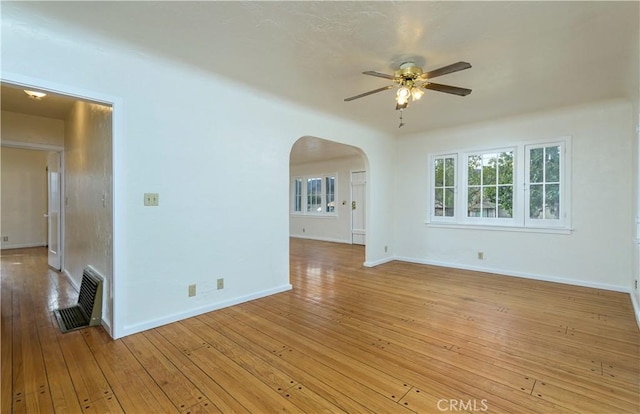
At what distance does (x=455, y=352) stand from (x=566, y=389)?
671 mm

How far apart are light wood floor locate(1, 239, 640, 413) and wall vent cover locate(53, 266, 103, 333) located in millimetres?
109

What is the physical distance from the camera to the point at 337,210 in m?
8.68

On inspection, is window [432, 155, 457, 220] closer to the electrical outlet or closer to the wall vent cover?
the electrical outlet

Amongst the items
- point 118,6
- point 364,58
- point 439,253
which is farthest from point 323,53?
point 439,253

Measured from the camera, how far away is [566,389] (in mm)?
1858

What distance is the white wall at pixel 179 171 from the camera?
238 cm

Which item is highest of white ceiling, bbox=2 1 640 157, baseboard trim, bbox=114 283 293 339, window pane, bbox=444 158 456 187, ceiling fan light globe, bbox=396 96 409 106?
white ceiling, bbox=2 1 640 157

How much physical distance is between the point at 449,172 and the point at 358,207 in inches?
123

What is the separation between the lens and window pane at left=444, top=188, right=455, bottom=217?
213 inches

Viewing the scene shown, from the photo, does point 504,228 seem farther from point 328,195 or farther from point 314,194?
point 314,194

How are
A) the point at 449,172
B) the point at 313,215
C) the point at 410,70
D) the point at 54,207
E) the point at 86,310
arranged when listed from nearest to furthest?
the point at 410,70 → the point at 86,310 → the point at 54,207 → the point at 449,172 → the point at 313,215

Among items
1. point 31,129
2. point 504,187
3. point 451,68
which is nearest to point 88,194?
point 31,129

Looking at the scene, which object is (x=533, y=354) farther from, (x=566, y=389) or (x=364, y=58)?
(x=364, y=58)

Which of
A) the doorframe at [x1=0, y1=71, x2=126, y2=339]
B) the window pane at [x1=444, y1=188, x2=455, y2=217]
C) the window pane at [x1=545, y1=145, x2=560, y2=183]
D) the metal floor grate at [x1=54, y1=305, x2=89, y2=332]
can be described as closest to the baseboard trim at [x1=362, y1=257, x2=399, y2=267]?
the window pane at [x1=444, y1=188, x2=455, y2=217]
